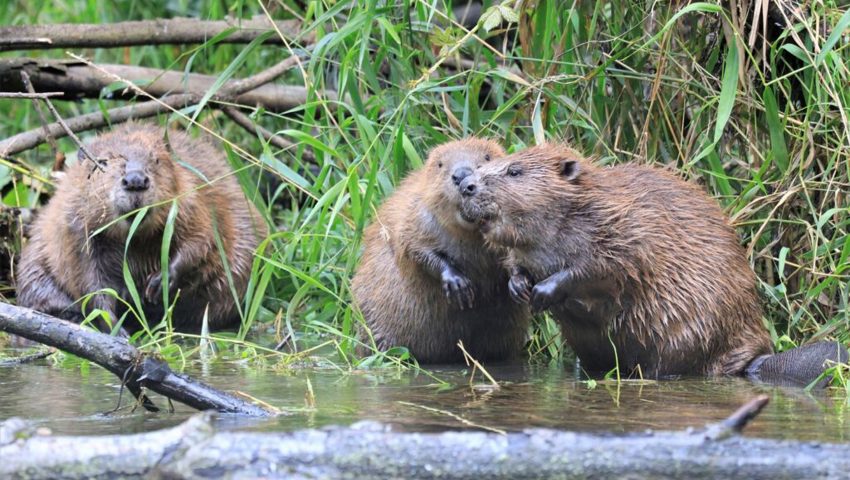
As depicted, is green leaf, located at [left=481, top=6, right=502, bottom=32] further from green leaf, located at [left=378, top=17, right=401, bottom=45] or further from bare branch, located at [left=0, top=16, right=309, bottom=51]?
bare branch, located at [left=0, top=16, right=309, bottom=51]

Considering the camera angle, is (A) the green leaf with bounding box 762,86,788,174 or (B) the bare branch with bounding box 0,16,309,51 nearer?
(A) the green leaf with bounding box 762,86,788,174

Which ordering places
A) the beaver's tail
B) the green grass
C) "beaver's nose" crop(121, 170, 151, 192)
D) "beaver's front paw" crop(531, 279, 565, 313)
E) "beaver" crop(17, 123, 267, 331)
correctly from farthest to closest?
"beaver" crop(17, 123, 267, 331) → "beaver's nose" crop(121, 170, 151, 192) → the green grass → "beaver's front paw" crop(531, 279, 565, 313) → the beaver's tail

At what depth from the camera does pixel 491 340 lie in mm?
4918

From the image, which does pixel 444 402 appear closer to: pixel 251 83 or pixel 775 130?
pixel 775 130

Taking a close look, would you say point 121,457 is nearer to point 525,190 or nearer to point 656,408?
point 656,408

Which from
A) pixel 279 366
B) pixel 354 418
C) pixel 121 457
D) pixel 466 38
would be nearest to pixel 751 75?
pixel 466 38

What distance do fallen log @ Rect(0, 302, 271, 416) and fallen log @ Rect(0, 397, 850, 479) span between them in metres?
0.53

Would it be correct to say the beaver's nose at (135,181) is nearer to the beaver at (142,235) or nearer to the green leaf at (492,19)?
the beaver at (142,235)

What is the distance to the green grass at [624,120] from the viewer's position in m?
4.64

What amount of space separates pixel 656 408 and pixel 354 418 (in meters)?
0.84

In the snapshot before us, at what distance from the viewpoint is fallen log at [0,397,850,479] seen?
246 centimetres

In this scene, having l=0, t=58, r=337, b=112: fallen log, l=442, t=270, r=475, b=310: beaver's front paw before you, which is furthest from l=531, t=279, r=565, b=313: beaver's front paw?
l=0, t=58, r=337, b=112: fallen log

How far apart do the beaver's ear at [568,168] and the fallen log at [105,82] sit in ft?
6.65

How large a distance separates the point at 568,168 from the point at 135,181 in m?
1.91
